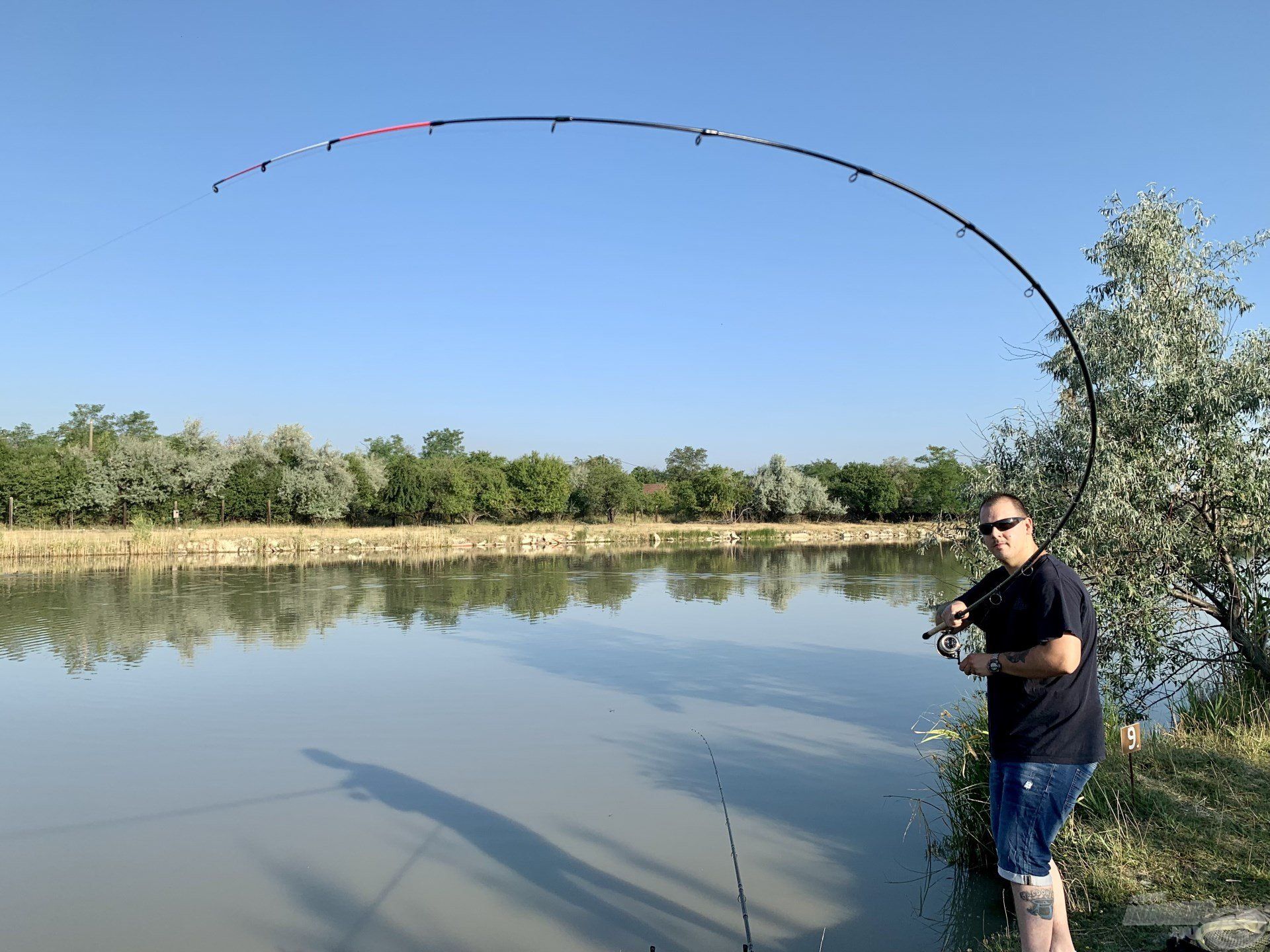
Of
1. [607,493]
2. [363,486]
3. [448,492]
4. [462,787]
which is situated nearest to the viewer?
[462,787]

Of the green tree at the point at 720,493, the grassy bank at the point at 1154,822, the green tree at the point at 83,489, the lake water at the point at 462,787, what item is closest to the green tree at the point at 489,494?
the green tree at the point at 720,493

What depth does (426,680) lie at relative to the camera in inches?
457

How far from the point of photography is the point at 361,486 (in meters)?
47.8

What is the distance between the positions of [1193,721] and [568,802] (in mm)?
5054

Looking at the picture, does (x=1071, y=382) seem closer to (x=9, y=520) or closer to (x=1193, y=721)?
(x=1193, y=721)

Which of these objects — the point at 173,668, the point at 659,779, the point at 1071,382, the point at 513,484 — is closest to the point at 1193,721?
the point at 1071,382

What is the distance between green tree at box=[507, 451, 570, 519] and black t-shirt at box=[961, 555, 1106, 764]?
1969 inches

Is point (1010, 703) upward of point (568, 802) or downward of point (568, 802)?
upward

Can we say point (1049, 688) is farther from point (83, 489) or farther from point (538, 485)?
point (538, 485)

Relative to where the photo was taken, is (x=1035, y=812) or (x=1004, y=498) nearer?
(x=1035, y=812)

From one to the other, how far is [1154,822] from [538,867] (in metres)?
3.71

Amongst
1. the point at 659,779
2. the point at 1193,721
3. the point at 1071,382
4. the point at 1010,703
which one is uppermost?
the point at 1071,382

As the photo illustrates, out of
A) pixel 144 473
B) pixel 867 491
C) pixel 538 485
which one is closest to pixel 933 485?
pixel 867 491

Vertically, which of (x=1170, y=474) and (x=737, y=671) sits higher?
(x=1170, y=474)
